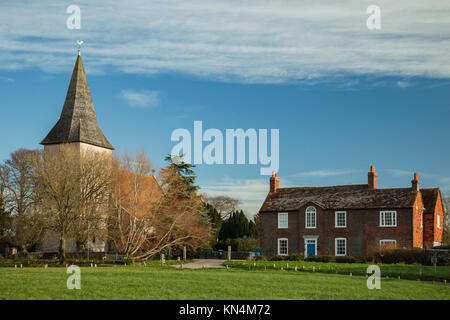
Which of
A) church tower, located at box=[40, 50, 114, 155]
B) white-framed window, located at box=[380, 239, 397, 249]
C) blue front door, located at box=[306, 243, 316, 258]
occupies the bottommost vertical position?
blue front door, located at box=[306, 243, 316, 258]

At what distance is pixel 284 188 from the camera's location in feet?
197

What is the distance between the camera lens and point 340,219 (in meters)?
54.0

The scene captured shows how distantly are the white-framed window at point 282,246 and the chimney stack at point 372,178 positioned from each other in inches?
408

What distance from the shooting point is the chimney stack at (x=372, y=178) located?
2154 inches

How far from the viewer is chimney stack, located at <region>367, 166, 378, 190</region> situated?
54.7m

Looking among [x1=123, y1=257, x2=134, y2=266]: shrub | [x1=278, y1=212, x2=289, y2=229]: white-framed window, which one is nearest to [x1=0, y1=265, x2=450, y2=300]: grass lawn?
[x1=123, y1=257, x2=134, y2=266]: shrub

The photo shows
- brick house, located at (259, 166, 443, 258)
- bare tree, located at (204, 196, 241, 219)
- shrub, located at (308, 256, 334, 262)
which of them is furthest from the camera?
bare tree, located at (204, 196, 241, 219)

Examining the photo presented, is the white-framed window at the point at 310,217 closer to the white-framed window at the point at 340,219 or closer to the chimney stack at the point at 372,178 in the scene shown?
the white-framed window at the point at 340,219

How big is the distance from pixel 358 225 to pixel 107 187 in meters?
24.5

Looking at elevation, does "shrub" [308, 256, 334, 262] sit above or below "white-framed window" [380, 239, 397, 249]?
below

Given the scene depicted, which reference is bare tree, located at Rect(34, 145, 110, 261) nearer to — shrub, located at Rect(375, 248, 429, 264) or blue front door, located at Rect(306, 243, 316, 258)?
blue front door, located at Rect(306, 243, 316, 258)

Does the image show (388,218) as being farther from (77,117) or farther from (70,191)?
(77,117)
